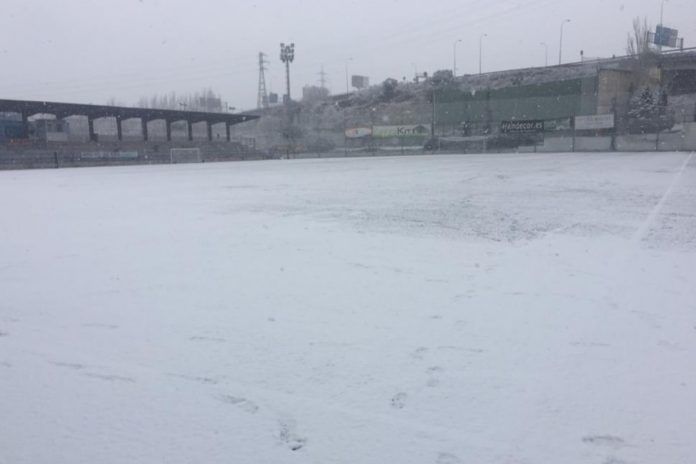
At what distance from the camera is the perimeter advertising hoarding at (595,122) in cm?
5056

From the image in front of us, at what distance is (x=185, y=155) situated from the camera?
2259 inches

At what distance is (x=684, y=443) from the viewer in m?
2.99

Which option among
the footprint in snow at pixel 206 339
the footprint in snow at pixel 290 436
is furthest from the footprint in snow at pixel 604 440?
the footprint in snow at pixel 206 339

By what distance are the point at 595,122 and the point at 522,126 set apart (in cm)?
786

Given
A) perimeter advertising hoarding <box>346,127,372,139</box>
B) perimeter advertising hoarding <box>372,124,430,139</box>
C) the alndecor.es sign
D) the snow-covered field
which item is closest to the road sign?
the alndecor.es sign

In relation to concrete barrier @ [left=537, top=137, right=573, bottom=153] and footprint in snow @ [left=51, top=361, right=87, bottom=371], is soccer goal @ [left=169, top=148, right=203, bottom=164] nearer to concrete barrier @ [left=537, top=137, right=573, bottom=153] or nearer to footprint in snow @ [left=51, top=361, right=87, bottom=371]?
concrete barrier @ [left=537, top=137, right=573, bottom=153]

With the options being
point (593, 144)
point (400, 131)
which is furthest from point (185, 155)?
point (593, 144)

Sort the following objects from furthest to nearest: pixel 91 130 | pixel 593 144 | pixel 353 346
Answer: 1. pixel 91 130
2. pixel 593 144
3. pixel 353 346

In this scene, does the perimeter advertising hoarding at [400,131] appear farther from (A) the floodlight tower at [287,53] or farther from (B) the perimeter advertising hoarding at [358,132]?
(A) the floodlight tower at [287,53]

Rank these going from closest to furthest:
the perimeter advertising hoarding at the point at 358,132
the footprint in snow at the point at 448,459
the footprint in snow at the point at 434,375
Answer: the footprint in snow at the point at 448,459 → the footprint in snow at the point at 434,375 → the perimeter advertising hoarding at the point at 358,132

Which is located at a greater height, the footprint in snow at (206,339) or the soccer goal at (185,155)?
the soccer goal at (185,155)

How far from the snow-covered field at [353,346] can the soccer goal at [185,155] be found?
48.7m

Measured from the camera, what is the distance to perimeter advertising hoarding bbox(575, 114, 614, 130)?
50.6m

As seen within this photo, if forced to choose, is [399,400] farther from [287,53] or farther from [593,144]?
[287,53]
